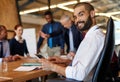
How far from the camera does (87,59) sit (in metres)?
1.56

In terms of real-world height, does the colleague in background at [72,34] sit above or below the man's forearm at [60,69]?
above

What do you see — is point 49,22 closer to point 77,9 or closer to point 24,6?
point 24,6

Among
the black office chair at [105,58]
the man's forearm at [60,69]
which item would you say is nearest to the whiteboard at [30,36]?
the man's forearm at [60,69]

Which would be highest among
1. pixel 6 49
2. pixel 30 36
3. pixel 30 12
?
pixel 30 12

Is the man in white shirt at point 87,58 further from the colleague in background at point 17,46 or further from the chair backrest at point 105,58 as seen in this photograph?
the colleague in background at point 17,46

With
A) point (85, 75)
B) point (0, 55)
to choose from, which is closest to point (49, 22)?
point (0, 55)

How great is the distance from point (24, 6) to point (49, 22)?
6.12 ft

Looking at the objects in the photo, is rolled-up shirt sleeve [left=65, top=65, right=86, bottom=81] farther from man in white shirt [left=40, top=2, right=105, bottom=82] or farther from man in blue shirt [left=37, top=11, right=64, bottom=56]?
man in blue shirt [left=37, top=11, right=64, bottom=56]

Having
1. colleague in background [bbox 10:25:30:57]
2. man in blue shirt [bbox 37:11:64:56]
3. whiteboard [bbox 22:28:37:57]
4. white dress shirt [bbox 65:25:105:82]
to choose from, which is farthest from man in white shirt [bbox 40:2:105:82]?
whiteboard [bbox 22:28:37:57]

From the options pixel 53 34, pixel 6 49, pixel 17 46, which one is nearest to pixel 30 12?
pixel 53 34

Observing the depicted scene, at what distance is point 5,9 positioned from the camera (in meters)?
6.14

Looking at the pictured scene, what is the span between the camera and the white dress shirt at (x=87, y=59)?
1.56 m

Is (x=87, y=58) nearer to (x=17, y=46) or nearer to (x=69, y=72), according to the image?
(x=69, y=72)

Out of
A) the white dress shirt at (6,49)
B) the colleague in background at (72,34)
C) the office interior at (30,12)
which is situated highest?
the office interior at (30,12)
